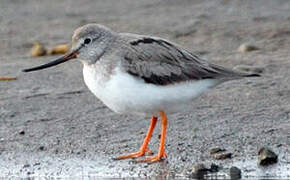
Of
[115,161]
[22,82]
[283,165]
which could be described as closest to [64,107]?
[22,82]

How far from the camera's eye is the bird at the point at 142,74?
805 centimetres

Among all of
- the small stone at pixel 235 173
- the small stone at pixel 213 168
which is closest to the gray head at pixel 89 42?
the small stone at pixel 213 168

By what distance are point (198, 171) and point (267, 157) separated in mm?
820

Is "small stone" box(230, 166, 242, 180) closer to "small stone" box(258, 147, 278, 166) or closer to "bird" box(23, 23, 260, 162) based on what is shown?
"small stone" box(258, 147, 278, 166)

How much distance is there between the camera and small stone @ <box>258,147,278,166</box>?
7.87m

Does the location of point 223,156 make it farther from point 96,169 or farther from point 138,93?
point 96,169

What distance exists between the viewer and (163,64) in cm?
838

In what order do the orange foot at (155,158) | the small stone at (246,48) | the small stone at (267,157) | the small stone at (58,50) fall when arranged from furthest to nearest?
the small stone at (58,50) < the small stone at (246,48) < the orange foot at (155,158) < the small stone at (267,157)

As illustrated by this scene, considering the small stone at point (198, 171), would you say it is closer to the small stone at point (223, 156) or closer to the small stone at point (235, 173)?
the small stone at point (235, 173)

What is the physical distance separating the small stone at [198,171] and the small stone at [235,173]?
284mm

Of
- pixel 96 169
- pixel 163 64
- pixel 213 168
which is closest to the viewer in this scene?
pixel 213 168

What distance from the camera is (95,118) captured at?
1009 centimetres

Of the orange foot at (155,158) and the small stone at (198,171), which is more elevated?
the orange foot at (155,158)

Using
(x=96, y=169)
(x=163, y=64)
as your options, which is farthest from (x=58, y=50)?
(x=96, y=169)
